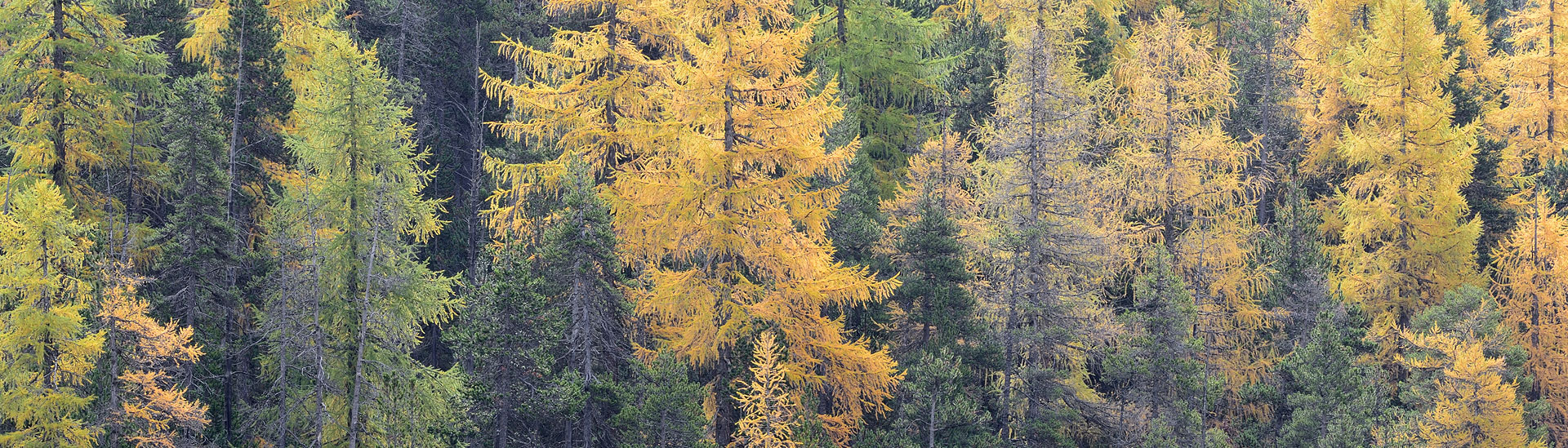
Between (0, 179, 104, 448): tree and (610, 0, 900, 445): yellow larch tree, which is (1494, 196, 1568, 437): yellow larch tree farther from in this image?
(0, 179, 104, 448): tree

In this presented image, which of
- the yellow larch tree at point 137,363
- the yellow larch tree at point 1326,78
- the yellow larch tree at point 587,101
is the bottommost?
the yellow larch tree at point 137,363

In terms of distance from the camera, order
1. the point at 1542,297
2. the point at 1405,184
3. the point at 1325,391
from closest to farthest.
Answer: the point at 1325,391 < the point at 1542,297 < the point at 1405,184

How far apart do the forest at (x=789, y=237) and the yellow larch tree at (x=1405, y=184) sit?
10 cm

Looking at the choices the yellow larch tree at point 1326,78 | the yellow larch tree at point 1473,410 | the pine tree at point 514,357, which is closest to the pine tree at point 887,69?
the yellow larch tree at point 1326,78

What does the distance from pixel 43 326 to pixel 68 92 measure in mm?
6336

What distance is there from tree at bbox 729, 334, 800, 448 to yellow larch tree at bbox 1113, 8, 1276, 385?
38.4ft

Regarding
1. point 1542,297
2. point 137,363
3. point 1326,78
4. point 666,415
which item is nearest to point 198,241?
point 137,363

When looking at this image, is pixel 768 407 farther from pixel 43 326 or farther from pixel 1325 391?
pixel 1325 391

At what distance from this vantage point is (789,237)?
23281 mm

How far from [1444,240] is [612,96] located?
67.4 ft

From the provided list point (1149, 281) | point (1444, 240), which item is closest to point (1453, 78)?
point (1444, 240)

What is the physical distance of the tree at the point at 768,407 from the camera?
21.5 metres

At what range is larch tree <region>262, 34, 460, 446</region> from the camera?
22.8 meters

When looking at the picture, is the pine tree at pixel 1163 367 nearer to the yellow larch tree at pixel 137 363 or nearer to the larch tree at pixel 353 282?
the larch tree at pixel 353 282
